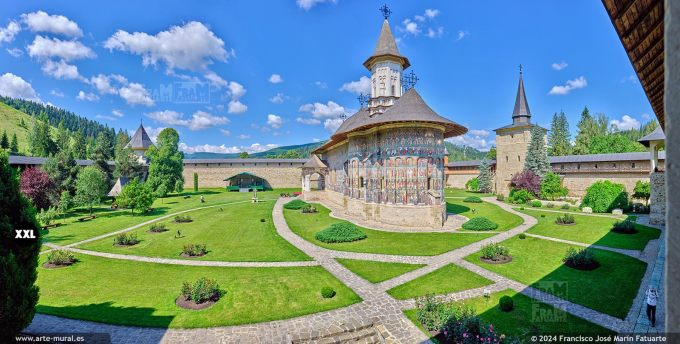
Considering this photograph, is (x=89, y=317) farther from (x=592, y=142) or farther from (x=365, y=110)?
(x=592, y=142)

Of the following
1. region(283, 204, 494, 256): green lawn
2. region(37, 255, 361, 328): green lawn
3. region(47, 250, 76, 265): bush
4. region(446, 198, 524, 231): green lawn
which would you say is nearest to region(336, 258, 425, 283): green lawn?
region(37, 255, 361, 328): green lawn

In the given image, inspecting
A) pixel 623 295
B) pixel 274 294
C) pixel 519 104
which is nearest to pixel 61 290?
pixel 274 294

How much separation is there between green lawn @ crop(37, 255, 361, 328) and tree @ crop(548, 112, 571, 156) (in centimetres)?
5655

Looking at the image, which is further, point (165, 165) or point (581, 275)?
point (165, 165)

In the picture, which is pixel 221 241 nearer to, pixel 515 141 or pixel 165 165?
pixel 165 165

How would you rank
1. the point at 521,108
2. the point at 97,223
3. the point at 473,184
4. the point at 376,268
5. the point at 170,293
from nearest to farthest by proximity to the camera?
1. the point at 170,293
2. the point at 376,268
3. the point at 97,223
4. the point at 521,108
5. the point at 473,184

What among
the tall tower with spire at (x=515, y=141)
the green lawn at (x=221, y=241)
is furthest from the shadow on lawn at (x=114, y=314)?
the tall tower with spire at (x=515, y=141)

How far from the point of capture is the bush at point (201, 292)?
404 inches

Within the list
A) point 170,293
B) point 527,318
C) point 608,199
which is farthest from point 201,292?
point 608,199

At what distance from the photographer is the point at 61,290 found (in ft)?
37.5

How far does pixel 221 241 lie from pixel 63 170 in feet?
78.7

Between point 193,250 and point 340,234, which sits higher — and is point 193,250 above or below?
below

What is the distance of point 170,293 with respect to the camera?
36.5ft

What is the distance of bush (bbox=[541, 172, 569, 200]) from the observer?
1339 inches
